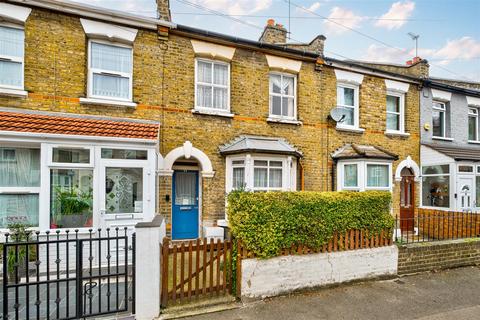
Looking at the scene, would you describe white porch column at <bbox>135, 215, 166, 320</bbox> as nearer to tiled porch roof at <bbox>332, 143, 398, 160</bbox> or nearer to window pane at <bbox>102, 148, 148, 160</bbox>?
window pane at <bbox>102, 148, 148, 160</bbox>

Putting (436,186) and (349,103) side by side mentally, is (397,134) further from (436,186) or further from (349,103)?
(436,186)

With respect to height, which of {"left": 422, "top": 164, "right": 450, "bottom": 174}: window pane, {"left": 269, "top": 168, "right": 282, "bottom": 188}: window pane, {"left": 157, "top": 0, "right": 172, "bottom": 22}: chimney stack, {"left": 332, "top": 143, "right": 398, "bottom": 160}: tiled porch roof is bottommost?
{"left": 269, "top": 168, "right": 282, "bottom": 188}: window pane

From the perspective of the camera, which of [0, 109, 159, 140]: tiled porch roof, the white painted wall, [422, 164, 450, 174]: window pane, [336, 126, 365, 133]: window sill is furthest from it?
[422, 164, 450, 174]: window pane

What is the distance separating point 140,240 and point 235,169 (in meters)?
4.60

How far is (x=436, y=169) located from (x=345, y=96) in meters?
4.71

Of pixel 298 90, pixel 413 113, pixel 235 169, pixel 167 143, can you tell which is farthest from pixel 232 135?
pixel 413 113

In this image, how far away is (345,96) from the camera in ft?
34.2

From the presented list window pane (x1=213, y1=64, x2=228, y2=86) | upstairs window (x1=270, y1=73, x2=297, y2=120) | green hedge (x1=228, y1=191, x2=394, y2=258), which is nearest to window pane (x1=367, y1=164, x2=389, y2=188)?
upstairs window (x1=270, y1=73, x2=297, y2=120)

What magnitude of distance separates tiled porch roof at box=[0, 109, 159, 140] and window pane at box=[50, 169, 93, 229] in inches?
36.4

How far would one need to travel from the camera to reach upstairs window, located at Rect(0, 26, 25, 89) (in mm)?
6570

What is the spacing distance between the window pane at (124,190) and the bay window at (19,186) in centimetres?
149

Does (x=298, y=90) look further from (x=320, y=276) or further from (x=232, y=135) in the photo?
(x=320, y=276)

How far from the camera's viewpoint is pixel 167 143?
7.77 metres

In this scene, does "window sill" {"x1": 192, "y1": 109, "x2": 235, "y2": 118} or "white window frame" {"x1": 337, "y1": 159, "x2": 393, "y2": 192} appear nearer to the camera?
"window sill" {"x1": 192, "y1": 109, "x2": 235, "y2": 118}
